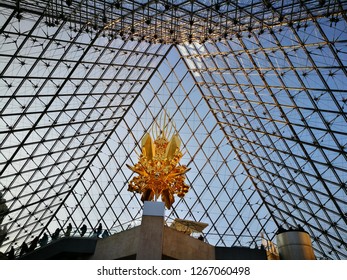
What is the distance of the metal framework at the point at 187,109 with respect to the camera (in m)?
19.6

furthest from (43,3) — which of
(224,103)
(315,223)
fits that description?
(315,223)

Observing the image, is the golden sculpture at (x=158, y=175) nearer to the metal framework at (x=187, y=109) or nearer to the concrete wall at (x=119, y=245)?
the metal framework at (x=187, y=109)

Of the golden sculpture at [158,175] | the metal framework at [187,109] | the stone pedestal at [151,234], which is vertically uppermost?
the metal framework at [187,109]

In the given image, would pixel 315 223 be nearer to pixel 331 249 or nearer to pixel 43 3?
pixel 331 249

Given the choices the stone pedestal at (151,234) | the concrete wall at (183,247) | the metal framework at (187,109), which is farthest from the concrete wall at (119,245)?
the metal framework at (187,109)

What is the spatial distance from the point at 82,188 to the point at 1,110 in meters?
18.4

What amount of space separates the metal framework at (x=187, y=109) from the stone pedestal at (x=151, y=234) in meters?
4.31

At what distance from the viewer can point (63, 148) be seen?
30312 mm

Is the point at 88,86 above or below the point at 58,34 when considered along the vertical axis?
above

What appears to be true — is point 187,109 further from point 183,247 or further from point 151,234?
point 151,234

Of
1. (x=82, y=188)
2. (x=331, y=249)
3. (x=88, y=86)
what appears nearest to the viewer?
(x=88, y=86)

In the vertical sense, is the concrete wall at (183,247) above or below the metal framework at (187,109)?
below

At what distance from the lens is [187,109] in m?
38.8

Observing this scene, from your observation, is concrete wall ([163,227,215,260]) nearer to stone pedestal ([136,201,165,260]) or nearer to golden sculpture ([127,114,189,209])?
stone pedestal ([136,201,165,260])
